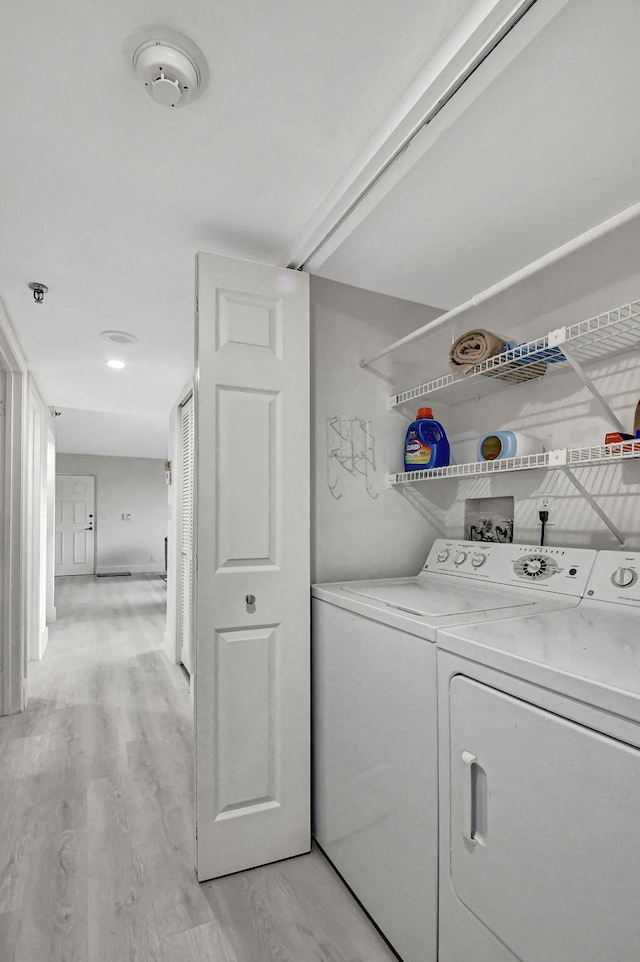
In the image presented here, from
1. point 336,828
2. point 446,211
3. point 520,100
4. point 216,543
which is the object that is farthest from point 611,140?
point 336,828

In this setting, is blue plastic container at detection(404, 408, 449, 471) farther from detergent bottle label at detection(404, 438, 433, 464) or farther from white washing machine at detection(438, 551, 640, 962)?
white washing machine at detection(438, 551, 640, 962)

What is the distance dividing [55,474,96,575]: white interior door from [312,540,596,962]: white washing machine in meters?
8.48

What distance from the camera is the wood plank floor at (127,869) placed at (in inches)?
56.6

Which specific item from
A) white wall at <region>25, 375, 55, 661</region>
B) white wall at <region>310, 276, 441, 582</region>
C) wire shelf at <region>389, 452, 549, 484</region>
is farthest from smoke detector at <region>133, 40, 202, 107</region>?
white wall at <region>25, 375, 55, 661</region>

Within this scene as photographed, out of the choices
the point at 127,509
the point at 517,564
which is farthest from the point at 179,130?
the point at 127,509

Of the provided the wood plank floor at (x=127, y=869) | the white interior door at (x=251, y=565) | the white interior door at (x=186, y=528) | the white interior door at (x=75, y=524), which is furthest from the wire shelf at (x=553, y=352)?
the white interior door at (x=75, y=524)

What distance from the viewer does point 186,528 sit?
12.8 ft

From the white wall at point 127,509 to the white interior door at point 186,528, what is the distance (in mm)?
5963

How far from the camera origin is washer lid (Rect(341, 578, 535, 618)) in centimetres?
144

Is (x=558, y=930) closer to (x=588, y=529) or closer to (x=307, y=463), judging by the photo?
(x=588, y=529)

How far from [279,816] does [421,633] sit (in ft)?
3.37

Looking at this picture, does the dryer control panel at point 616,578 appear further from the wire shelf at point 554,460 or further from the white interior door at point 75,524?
the white interior door at point 75,524

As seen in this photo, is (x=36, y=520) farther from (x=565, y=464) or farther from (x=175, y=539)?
(x=565, y=464)

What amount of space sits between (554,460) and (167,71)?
133 centimetres
